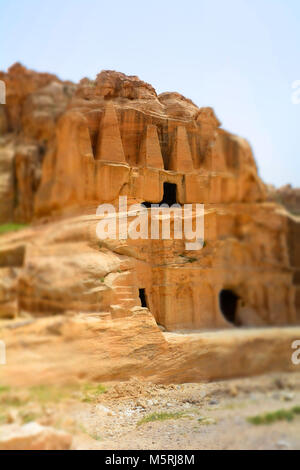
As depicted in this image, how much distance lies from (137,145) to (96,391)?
3.84 meters

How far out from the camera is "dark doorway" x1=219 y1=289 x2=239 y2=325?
293 inches

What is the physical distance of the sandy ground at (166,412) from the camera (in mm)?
4617

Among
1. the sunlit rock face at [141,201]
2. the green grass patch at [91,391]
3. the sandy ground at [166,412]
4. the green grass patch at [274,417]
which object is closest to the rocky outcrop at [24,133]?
the sunlit rock face at [141,201]

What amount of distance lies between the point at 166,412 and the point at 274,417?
161 centimetres

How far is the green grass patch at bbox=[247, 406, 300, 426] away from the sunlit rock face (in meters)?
2.02

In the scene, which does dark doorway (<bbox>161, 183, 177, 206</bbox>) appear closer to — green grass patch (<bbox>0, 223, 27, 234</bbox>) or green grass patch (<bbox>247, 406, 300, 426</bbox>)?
green grass patch (<bbox>0, 223, 27, 234</bbox>)

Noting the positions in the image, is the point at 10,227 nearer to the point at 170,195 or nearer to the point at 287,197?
the point at 170,195

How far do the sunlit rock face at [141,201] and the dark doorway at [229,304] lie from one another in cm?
3

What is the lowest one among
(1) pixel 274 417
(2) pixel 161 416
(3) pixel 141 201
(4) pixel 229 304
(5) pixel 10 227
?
(2) pixel 161 416

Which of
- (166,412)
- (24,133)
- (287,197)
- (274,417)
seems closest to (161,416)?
(166,412)

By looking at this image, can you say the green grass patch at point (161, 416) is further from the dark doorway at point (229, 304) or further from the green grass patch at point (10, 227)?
the green grass patch at point (10, 227)

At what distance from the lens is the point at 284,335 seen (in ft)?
21.4

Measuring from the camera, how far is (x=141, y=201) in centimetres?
647
